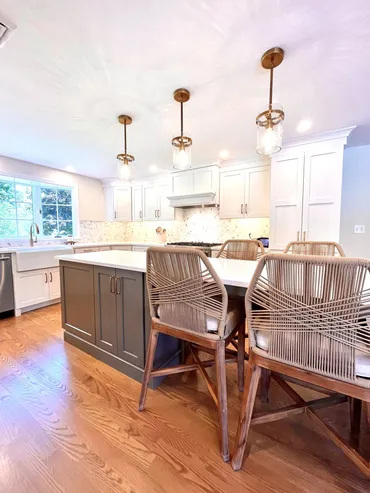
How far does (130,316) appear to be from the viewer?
166 cm

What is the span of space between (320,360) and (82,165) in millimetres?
4157

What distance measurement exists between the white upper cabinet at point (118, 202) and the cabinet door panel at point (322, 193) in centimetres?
343

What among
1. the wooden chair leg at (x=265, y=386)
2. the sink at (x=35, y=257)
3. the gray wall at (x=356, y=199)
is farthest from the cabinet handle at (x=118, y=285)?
the gray wall at (x=356, y=199)

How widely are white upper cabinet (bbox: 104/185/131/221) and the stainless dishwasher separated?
2.19 meters

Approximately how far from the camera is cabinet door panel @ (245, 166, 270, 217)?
3273 mm

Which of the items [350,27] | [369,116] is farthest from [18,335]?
[369,116]

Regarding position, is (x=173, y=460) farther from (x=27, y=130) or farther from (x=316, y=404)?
(x=27, y=130)

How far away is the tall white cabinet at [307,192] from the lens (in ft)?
8.60

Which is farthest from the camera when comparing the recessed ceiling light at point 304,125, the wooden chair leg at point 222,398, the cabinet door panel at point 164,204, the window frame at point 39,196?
the cabinet door panel at point 164,204

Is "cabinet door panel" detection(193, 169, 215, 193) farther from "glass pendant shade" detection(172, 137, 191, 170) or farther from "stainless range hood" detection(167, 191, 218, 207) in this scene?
"glass pendant shade" detection(172, 137, 191, 170)

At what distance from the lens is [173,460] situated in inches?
42.8

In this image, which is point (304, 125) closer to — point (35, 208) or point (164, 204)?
point (164, 204)

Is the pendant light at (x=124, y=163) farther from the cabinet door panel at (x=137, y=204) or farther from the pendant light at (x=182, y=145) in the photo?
the cabinet door panel at (x=137, y=204)

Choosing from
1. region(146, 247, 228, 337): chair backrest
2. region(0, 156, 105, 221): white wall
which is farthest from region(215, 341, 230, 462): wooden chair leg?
region(0, 156, 105, 221): white wall
